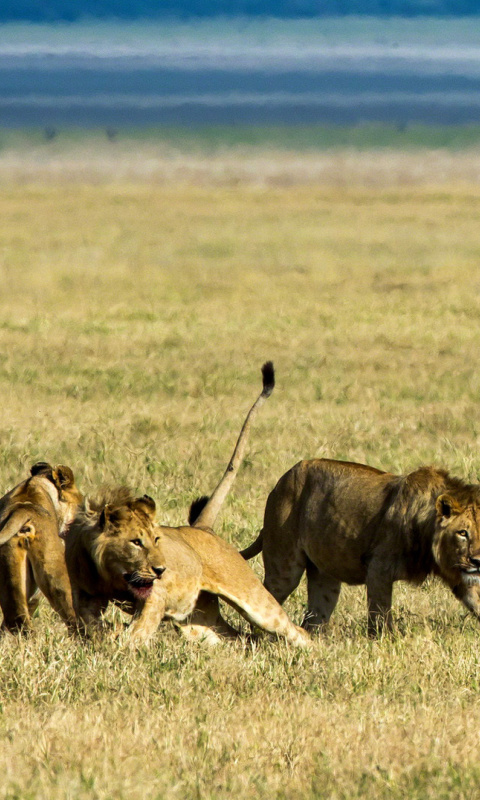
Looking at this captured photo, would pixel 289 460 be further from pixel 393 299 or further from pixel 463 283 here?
pixel 463 283

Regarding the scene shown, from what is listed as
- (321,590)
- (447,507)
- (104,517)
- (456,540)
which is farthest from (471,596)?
(104,517)

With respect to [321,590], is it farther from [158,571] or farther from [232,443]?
[232,443]

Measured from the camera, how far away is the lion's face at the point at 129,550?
5.47 meters

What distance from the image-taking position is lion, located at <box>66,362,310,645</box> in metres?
5.52

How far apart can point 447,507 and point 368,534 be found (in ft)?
1.72

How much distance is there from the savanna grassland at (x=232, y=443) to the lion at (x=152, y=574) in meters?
0.12

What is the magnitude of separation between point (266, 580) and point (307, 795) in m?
2.31

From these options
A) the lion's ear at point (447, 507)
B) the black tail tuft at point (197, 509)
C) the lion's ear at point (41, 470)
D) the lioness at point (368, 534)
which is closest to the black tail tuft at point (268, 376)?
the lioness at point (368, 534)

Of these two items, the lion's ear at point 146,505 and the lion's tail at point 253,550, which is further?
the lion's tail at point 253,550

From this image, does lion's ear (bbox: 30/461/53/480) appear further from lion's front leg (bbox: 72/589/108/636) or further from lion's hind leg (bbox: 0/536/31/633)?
lion's front leg (bbox: 72/589/108/636)

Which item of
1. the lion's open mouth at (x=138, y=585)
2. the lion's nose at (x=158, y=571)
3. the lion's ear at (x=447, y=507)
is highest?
the lion's ear at (x=447, y=507)

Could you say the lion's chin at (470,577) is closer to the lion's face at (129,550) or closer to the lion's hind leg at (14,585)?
the lion's face at (129,550)

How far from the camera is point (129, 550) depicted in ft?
18.1

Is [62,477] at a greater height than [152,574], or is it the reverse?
[152,574]
